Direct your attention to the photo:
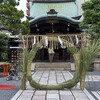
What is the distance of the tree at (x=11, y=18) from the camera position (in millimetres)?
14062

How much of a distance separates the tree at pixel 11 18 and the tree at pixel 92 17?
5615mm

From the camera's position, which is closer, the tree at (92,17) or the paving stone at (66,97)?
the paving stone at (66,97)

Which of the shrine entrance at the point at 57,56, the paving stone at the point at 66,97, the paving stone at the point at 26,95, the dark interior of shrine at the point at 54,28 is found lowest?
the paving stone at the point at 66,97

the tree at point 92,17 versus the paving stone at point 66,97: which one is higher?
the tree at point 92,17

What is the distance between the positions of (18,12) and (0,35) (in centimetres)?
259

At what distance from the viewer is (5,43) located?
14562mm

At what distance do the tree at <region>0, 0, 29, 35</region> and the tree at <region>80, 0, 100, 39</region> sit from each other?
5615mm

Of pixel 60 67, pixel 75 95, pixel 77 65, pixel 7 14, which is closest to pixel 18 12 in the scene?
pixel 7 14

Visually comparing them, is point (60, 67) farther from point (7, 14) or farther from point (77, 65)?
point (77, 65)

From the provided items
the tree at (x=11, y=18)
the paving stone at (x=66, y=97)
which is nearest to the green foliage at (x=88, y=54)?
the paving stone at (x=66, y=97)

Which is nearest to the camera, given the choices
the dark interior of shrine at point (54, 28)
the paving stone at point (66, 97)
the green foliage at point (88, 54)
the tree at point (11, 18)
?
the paving stone at point (66, 97)

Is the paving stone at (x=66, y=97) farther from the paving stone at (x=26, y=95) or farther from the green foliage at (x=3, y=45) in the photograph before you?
the green foliage at (x=3, y=45)

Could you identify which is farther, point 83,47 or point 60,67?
point 60,67

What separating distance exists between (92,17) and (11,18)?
23.7 ft
